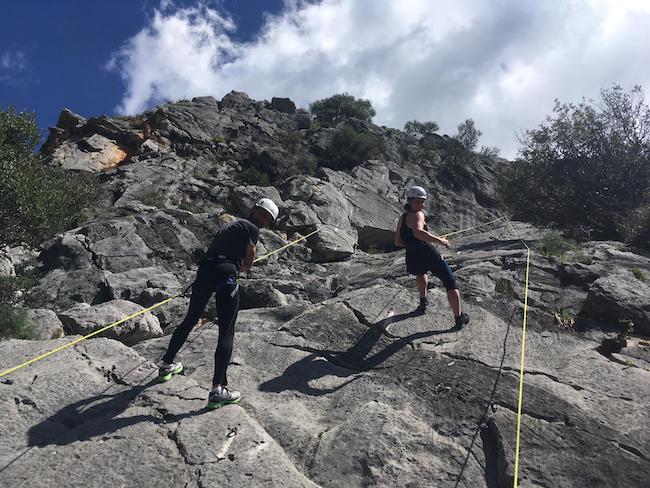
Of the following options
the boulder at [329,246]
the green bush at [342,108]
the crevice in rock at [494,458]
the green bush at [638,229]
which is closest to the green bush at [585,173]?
the green bush at [638,229]

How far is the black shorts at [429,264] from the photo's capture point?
288 inches

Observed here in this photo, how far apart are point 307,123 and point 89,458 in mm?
34097

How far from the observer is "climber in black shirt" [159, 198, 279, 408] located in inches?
206

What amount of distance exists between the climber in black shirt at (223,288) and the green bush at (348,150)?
25.5 metres

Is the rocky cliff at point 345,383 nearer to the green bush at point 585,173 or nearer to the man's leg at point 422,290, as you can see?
the man's leg at point 422,290

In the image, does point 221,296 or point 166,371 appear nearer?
point 221,296

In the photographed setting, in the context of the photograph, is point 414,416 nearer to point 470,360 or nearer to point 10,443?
point 470,360

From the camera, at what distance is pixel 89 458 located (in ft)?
14.2

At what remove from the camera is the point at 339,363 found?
6578mm

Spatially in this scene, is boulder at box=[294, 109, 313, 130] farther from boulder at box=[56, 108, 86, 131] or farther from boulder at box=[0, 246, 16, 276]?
boulder at box=[0, 246, 16, 276]

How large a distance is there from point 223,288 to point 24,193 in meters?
9.26

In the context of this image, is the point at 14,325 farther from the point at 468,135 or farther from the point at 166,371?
the point at 468,135

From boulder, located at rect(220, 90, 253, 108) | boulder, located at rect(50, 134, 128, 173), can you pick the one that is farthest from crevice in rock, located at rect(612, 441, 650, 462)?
boulder, located at rect(220, 90, 253, 108)

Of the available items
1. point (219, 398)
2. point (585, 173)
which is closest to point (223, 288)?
point (219, 398)
